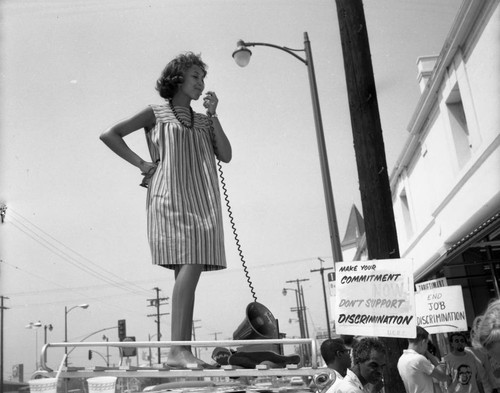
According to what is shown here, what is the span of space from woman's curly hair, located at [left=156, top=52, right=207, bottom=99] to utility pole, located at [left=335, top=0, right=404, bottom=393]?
→ 5.73 feet

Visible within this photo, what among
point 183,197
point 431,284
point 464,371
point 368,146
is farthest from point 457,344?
point 183,197

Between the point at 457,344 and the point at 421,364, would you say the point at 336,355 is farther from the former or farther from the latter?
the point at 457,344

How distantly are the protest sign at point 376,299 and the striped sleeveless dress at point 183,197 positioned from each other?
1.13 m

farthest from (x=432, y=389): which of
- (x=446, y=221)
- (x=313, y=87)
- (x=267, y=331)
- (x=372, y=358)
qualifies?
(x=446, y=221)

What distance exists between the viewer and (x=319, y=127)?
9930 millimetres

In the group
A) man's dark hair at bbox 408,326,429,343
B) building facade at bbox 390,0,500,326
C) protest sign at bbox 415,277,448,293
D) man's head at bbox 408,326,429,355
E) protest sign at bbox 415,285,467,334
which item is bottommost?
man's head at bbox 408,326,429,355

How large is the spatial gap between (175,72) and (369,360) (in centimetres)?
254

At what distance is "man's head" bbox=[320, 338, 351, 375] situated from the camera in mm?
4215

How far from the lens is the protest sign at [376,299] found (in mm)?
3930

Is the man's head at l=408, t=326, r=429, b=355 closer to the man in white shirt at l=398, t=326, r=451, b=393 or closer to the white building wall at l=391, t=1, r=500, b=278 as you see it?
the man in white shirt at l=398, t=326, r=451, b=393

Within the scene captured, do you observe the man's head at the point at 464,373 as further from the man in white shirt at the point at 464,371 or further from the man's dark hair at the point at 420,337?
the man's dark hair at the point at 420,337

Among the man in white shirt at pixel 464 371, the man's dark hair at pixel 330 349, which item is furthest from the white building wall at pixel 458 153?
the man's dark hair at pixel 330 349

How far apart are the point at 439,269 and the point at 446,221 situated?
4.07 feet

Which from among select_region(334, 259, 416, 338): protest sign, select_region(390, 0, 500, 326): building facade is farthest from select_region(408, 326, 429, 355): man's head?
select_region(390, 0, 500, 326): building facade
